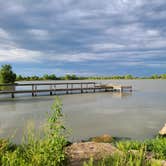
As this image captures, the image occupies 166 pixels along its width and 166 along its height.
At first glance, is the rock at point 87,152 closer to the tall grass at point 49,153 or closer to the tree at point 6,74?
the tall grass at point 49,153

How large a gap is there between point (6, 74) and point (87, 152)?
47.2 meters

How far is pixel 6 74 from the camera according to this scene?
50594 millimetres

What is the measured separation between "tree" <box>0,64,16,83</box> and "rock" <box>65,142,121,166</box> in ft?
152

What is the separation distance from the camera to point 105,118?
16.8 metres

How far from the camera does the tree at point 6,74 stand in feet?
165

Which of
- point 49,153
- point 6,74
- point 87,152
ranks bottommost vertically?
point 87,152

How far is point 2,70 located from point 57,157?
48998mm

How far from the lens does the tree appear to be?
1976 inches

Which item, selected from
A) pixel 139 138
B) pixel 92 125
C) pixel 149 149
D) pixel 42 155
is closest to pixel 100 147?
pixel 149 149

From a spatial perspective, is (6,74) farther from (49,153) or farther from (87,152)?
(49,153)

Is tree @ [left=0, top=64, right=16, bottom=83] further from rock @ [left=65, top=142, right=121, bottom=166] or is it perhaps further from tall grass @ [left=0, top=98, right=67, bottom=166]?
tall grass @ [left=0, top=98, right=67, bottom=166]

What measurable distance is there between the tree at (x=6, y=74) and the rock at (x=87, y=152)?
46.2 meters

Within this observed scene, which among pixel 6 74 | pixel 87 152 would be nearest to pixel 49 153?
pixel 87 152

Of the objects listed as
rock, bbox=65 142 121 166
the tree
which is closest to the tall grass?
rock, bbox=65 142 121 166
